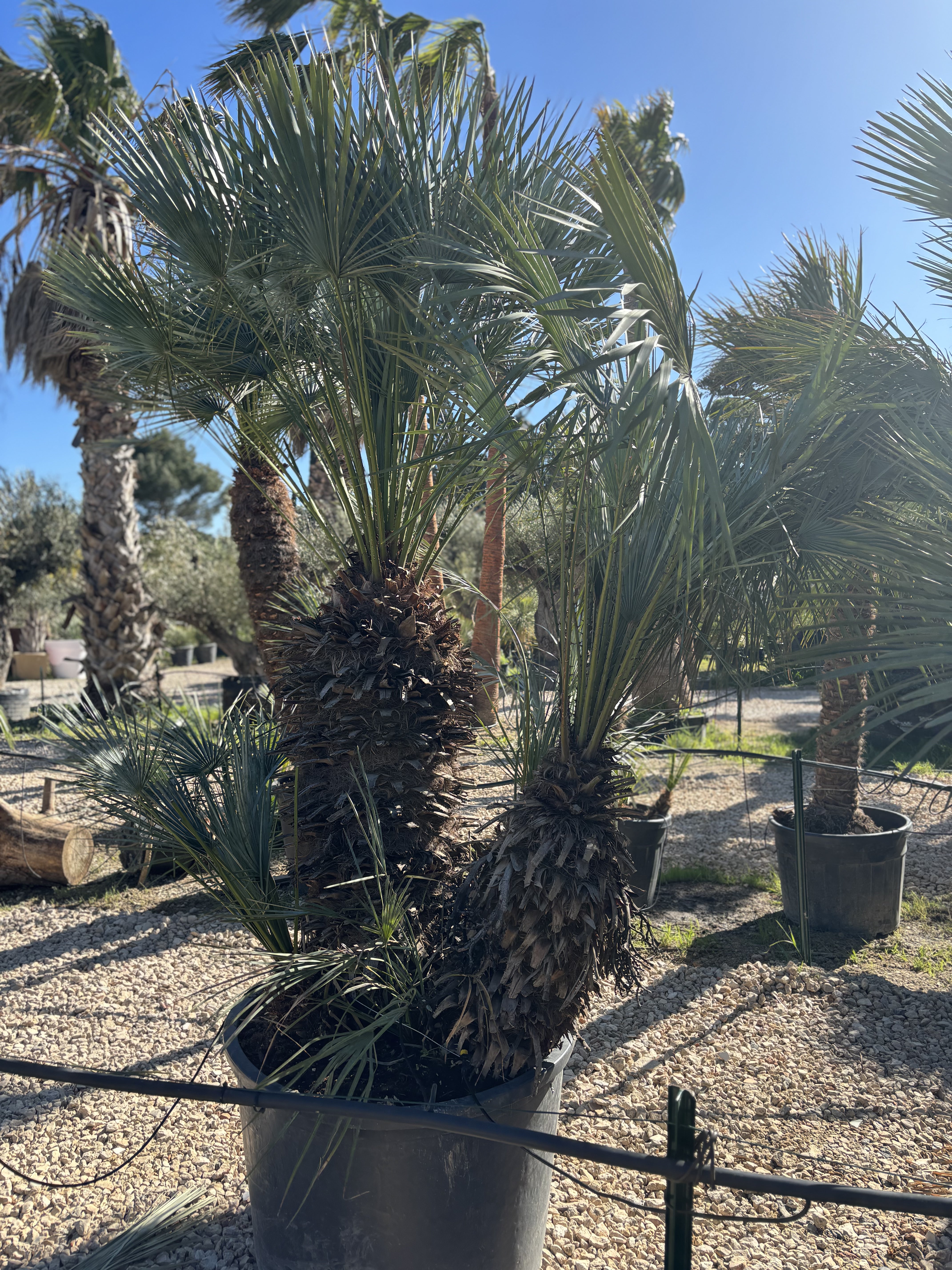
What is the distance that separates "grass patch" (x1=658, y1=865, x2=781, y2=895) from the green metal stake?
4176mm

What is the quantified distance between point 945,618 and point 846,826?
3424 mm

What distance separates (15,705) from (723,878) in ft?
37.8

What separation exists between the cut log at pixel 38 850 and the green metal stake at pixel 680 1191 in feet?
15.7

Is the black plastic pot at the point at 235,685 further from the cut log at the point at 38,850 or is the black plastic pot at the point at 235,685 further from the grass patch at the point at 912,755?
the grass patch at the point at 912,755

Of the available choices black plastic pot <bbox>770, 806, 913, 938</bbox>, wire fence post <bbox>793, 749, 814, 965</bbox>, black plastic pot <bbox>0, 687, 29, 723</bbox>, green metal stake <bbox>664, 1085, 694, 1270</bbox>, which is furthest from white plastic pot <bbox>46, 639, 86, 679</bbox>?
green metal stake <bbox>664, 1085, 694, 1270</bbox>

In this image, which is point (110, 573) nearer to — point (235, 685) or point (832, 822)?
point (235, 685)

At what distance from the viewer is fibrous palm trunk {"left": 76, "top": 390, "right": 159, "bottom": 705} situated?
393 inches

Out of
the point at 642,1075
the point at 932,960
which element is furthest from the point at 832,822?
the point at 642,1075

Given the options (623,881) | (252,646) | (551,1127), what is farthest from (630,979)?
(252,646)

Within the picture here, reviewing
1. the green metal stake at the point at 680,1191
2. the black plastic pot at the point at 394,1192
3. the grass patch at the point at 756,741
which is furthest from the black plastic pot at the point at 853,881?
the grass patch at the point at 756,741

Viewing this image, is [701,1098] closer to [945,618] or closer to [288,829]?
[288,829]

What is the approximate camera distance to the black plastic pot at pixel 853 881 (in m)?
4.52

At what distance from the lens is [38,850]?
17.7 feet

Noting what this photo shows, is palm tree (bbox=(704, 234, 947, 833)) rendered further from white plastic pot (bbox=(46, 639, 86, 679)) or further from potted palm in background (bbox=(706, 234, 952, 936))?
white plastic pot (bbox=(46, 639, 86, 679))
